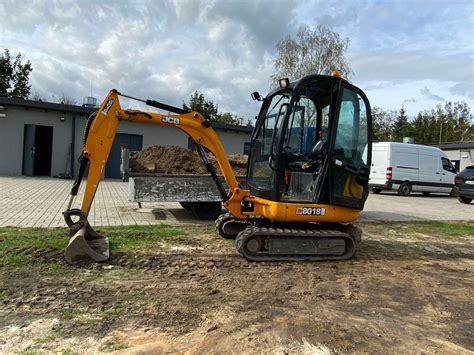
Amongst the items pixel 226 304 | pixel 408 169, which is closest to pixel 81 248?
pixel 226 304

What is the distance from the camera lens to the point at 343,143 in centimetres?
653

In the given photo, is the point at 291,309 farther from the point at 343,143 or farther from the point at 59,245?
the point at 59,245

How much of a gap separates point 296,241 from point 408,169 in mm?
15733

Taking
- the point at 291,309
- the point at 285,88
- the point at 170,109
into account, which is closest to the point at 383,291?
the point at 291,309

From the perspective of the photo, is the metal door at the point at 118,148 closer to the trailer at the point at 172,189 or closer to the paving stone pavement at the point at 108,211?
the paving stone pavement at the point at 108,211

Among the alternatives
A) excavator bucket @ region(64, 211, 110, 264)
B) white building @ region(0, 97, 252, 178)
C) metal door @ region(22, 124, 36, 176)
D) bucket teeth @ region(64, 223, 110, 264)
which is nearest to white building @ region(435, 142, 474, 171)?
white building @ region(0, 97, 252, 178)

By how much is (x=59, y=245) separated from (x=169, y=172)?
4025 mm

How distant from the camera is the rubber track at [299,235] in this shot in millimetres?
6078

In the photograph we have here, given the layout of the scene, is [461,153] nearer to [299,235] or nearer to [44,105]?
[44,105]

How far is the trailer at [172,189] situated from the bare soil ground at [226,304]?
251 cm

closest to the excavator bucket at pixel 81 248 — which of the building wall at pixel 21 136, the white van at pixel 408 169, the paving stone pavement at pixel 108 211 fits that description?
the paving stone pavement at pixel 108 211

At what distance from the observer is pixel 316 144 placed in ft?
21.4

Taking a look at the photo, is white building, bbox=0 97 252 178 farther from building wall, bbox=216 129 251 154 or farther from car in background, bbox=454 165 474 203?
car in background, bbox=454 165 474 203

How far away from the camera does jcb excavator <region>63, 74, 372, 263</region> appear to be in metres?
6.11
